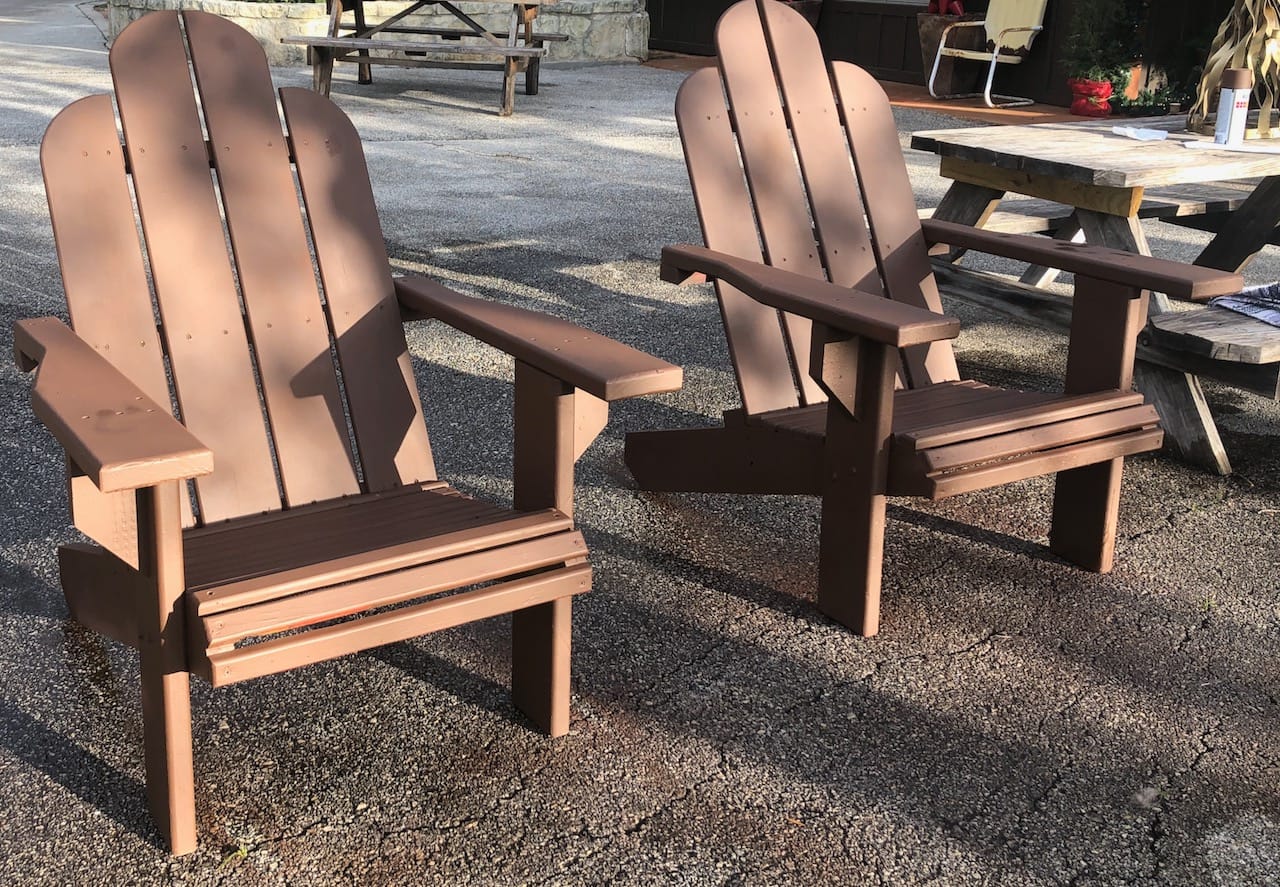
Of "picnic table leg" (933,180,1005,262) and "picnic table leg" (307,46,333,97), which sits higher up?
"picnic table leg" (307,46,333,97)

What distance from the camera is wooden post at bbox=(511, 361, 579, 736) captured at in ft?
6.76

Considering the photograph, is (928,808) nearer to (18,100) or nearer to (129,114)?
(129,114)

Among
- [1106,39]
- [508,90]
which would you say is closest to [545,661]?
[508,90]

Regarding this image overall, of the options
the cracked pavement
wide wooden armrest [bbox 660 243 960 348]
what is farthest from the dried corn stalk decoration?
wide wooden armrest [bbox 660 243 960 348]

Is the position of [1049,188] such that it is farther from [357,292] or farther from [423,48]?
[423,48]

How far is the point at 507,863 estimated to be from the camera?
6.23ft

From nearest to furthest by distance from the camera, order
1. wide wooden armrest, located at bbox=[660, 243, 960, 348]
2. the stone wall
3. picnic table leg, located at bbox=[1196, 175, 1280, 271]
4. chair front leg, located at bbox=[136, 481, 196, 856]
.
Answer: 1. chair front leg, located at bbox=[136, 481, 196, 856]
2. wide wooden armrest, located at bbox=[660, 243, 960, 348]
3. picnic table leg, located at bbox=[1196, 175, 1280, 271]
4. the stone wall

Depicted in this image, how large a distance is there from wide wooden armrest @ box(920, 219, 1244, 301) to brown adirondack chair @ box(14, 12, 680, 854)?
1121mm

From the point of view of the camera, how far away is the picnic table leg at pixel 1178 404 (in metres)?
3.42

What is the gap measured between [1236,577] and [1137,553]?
0.66 ft

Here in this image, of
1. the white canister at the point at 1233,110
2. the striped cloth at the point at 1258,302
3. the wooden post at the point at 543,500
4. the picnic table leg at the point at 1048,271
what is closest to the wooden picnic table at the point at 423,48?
the picnic table leg at the point at 1048,271

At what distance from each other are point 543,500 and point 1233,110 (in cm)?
267

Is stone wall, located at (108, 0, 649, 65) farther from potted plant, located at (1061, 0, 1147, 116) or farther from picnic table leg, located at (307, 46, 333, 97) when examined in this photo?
potted plant, located at (1061, 0, 1147, 116)

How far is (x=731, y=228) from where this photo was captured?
9.85 ft
